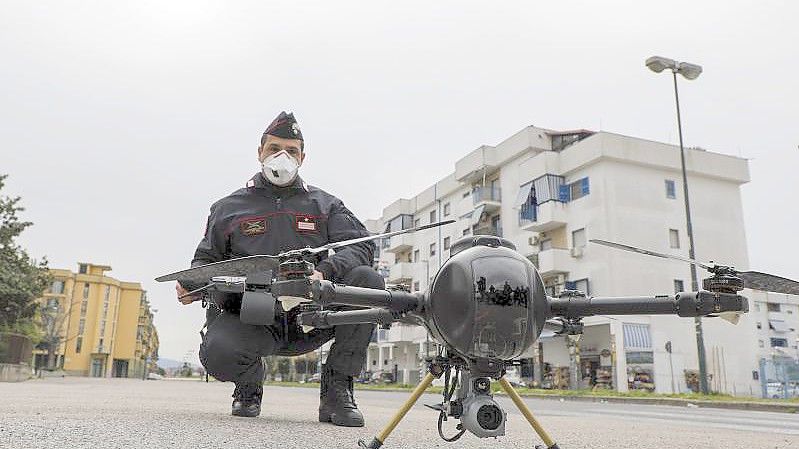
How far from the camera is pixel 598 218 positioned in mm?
33688

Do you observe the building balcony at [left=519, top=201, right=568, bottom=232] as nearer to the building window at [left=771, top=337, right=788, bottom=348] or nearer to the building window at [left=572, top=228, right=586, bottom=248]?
the building window at [left=572, top=228, right=586, bottom=248]

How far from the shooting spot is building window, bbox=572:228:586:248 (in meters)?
34.8

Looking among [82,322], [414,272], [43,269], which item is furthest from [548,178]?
[82,322]

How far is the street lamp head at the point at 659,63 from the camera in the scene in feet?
67.8

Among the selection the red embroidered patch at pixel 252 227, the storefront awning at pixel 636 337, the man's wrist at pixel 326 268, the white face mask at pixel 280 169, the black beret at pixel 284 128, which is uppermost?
the storefront awning at pixel 636 337

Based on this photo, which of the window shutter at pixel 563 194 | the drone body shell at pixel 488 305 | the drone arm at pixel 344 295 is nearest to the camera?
the drone arm at pixel 344 295

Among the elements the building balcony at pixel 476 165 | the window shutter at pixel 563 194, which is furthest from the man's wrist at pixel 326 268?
the building balcony at pixel 476 165

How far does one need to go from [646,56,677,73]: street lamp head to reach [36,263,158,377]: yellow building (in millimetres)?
77917

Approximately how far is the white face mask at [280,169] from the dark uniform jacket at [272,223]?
0.06 meters

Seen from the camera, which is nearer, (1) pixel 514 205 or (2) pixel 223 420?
(2) pixel 223 420

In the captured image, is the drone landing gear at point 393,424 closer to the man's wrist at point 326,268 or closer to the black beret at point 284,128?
the man's wrist at point 326,268

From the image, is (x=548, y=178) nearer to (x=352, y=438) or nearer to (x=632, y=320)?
(x=632, y=320)

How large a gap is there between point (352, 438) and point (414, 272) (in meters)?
49.0

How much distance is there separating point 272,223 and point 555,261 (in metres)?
32.1
